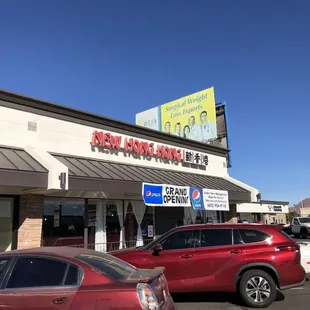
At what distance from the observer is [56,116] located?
13836mm

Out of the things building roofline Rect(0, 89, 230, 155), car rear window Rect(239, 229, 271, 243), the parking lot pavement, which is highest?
building roofline Rect(0, 89, 230, 155)

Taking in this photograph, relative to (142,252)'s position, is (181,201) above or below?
above

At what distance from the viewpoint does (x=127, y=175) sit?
48.4ft

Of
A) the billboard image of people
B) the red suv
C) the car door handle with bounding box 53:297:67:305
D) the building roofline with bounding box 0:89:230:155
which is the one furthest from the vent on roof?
the billboard image of people

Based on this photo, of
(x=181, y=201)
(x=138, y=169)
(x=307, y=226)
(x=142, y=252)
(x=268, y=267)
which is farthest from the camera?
(x=307, y=226)

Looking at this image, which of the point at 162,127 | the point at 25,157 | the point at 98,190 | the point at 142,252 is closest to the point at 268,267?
the point at 142,252

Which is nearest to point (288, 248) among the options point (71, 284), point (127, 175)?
point (71, 284)

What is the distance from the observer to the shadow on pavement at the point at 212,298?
8461 mm

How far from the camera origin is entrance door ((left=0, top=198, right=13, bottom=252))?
1205 cm

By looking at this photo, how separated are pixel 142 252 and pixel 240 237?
2.18 m

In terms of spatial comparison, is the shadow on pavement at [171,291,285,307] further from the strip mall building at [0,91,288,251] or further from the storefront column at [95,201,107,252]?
the storefront column at [95,201,107,252]

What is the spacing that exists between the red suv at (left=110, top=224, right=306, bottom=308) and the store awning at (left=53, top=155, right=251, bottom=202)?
4.65 m

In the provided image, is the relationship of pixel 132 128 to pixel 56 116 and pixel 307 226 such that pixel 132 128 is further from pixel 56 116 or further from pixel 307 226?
pixel 307 226

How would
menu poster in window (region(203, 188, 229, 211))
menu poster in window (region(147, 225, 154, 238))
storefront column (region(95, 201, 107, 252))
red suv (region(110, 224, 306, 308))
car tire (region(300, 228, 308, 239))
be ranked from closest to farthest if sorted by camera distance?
red suv (region(110, 224, 306, 308)) < storefront column (region(95, 201, 107, 252)) < menu poster in window (region(203, 188, 229, 211)) < menu poster in window (region(147, 225, 154, 238)) < car tire (region(300, 228, 308, 239))
